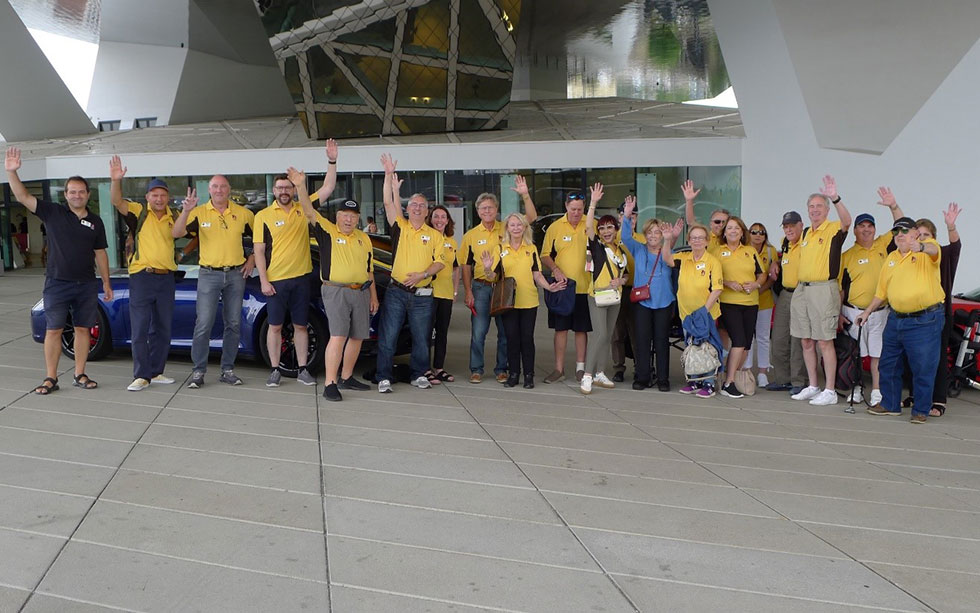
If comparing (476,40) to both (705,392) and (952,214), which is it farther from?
(952,214)

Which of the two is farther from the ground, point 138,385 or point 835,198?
point 835,198

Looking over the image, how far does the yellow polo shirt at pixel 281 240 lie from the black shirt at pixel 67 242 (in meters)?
1.34

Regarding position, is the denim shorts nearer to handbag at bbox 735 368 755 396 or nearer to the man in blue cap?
the man in blue cap

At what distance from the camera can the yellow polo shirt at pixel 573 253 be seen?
306 inches

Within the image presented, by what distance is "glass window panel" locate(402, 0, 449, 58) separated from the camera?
1952 cm

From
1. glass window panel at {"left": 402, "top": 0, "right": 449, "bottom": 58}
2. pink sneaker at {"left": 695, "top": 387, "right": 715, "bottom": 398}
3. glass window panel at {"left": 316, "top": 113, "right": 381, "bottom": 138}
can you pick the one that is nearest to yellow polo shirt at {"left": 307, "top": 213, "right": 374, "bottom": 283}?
pink sneaker at {"left": 695, "top": 387, "right": 715, "bottom": 398}

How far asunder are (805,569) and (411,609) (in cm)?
170

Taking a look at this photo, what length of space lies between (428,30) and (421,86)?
1.56 meters

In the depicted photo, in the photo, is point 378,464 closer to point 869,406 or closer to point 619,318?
point 619,318

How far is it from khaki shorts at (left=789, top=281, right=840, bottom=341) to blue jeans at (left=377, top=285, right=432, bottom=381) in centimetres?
335

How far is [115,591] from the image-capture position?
3084 millimetres

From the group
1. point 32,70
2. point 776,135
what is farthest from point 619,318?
point 32,70

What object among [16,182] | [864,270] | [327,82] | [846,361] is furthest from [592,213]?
[327,82]

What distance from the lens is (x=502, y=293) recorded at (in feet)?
24.3
